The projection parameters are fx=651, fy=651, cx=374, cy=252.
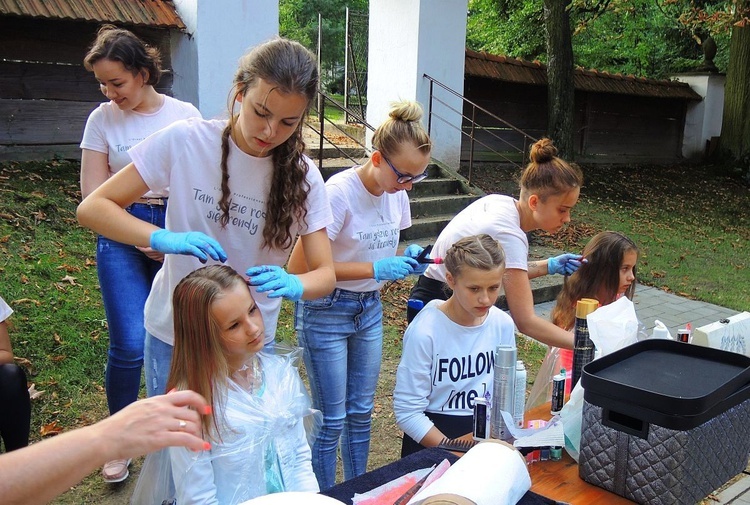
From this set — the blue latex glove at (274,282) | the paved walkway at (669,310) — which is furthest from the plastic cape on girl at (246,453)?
the paved walkway at (669,310)

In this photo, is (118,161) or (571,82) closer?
(118,161)

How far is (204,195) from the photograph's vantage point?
2.04 metres

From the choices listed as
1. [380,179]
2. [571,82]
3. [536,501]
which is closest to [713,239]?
[571,82]

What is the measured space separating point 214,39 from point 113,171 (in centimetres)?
405

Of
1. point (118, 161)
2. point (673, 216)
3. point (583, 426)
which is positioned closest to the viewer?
point (583, 426)

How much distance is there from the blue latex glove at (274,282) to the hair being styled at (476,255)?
22.6 inches

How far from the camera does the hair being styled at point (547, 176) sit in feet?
8.55

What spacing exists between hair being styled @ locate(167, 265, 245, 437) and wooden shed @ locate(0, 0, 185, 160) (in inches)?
202

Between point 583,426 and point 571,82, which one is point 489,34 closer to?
point 571,82

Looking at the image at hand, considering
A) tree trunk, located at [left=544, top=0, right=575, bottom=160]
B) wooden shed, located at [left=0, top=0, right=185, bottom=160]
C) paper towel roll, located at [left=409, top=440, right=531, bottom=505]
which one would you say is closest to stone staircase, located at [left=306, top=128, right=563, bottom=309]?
wooden shed, located at [left=0, top=0, right=185, bottom=160]

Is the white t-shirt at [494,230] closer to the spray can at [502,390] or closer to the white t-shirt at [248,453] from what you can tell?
the spray can at [502,390]

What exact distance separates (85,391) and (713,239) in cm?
841

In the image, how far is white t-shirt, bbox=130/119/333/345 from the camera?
2.00 m

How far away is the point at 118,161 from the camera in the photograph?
278 cm
